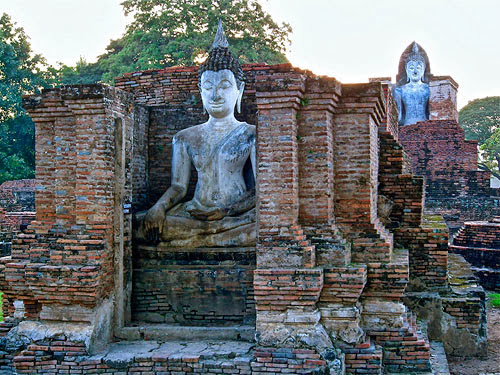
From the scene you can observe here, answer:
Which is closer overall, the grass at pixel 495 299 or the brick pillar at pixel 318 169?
the brick pillar at pixel 318 169

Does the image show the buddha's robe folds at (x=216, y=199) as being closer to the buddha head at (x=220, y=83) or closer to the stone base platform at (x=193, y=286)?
the stone base platform at (x=193, y=286)

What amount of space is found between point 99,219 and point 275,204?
183 cm

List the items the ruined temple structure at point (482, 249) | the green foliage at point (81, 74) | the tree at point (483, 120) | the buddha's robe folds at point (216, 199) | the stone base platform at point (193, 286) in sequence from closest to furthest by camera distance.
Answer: the stone base platform at point (193, 286), the buddha's robe folds at point (216, 199), the ruined temple structure at point (482, 249), the green foliage at point (81, 74), the tree at point (483, 120)

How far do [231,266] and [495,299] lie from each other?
6753 millimetres

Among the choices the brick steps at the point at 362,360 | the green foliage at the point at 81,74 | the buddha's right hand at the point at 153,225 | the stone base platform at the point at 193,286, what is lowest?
the brick steps at the point at 362,360

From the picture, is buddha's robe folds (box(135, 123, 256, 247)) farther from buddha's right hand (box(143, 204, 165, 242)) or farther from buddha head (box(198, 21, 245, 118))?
buddha head (box(198, 21, 245, 118))

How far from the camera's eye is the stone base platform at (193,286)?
664 centimetres

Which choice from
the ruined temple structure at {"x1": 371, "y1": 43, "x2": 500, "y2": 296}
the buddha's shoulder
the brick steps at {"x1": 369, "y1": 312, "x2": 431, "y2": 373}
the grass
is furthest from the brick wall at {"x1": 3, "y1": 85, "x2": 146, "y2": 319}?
the ruined temple structure at {"x1": 371, "y1": 43, "x2": 500, "y2": 296}

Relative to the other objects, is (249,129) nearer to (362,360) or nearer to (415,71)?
(362,360)

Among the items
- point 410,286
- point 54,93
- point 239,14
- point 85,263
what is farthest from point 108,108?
point 239,14

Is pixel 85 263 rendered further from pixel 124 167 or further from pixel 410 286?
pixel 410 286

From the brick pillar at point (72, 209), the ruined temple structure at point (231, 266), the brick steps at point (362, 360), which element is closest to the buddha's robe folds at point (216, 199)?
the ruined temple structure at point (231, 266)

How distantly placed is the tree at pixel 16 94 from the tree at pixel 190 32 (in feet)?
15.7

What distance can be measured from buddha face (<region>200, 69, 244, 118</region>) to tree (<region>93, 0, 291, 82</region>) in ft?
49.8
